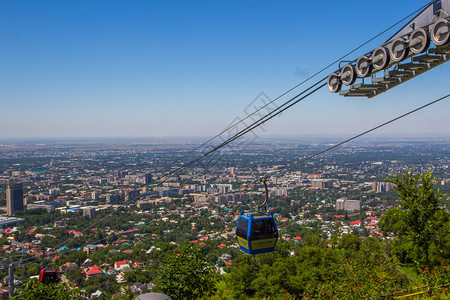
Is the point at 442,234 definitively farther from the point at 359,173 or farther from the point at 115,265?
the point at 359,173

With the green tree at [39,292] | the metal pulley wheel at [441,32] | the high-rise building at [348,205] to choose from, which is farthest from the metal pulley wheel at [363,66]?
the high-rise building at [348,205]

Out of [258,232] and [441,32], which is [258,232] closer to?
[258,232]

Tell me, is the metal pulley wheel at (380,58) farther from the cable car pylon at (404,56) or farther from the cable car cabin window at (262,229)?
the cable car cabin window at (262,229)

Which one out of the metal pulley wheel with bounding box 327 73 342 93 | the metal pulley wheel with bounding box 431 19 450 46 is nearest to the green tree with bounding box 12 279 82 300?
the metal pulley wheel with bounding box 327 73 342 93

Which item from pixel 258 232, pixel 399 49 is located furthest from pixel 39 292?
pixel 399 49

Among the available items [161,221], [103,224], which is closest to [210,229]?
[161,221]

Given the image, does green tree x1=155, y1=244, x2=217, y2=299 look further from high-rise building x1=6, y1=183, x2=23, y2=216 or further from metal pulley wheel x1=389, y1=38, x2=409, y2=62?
high-rise building x1=6, y1=183, x2=23, y2=216
